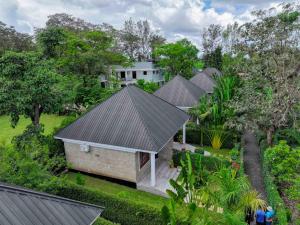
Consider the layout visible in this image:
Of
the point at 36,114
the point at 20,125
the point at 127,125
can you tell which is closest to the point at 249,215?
the point at 127,125

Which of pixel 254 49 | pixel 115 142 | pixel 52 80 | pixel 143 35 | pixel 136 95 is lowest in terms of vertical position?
pixel 115 142

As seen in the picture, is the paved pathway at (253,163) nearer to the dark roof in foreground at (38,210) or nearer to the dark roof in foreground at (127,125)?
the dark roof in foreground at (127,125)

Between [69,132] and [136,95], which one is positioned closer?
[69,132]

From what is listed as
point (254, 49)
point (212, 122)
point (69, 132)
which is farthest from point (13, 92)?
point (254, 49)

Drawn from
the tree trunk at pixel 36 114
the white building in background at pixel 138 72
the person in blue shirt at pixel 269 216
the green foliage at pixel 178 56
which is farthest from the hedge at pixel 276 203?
the white building in background at pixel 138 72

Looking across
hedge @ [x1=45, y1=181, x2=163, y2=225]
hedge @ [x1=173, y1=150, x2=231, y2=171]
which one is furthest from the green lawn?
hedge @ [x1=173, y1=150, x2=231, y2=171]

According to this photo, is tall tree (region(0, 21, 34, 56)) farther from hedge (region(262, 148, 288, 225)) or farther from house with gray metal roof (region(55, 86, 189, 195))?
hedge (region(262, 148, 288, 225))

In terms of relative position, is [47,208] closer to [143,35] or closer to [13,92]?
[13,92]
